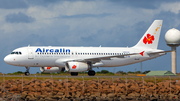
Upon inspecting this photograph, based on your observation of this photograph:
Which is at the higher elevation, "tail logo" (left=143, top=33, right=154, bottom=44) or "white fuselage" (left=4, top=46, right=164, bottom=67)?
"tail logo" (left=143, top=33, right=154, bottom=44)

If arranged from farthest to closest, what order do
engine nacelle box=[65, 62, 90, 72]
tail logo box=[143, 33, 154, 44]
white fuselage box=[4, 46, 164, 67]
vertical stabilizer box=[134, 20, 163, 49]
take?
tail logo box=[143, 33, 154, 44] → vertical stabilizer box=[134, 20, 163, 49] → white fuselage box=[4, 46, 164, 67] → engine nacelle box=[65, 62, 90, 72]

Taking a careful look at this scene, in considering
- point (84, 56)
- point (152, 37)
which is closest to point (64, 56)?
point (84, 56)

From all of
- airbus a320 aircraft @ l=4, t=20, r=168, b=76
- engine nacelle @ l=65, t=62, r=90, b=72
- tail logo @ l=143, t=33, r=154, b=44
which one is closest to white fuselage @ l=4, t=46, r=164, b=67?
airbus a320 aircraft @ l=4, t=20, r=168, b=76

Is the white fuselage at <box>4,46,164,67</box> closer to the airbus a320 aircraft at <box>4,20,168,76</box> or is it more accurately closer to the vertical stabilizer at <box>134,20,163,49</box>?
the airbus a320 aircraft at <box>4,20,168,76</box>

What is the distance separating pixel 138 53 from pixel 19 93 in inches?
1026

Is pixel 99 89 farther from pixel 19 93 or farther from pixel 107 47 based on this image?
pixel 107 47

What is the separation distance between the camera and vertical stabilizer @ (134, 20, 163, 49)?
55188 millimetres

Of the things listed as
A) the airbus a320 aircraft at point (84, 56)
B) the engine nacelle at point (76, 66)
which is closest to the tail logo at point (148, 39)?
the airbus a320 aircraft at point (84, 56)

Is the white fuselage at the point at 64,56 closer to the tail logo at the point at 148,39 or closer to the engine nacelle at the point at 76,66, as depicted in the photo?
the engine nacelle at the point at 76,66

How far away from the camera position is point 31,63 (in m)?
46.4

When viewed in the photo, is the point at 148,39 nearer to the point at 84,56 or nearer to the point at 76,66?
the point at 84,56

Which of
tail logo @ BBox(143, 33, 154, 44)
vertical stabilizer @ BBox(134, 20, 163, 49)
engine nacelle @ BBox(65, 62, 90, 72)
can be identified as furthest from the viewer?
tail logo @ BBox(143, 33, 154, 44)

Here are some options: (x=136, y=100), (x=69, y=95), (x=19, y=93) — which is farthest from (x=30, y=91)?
(x=136, y=100)

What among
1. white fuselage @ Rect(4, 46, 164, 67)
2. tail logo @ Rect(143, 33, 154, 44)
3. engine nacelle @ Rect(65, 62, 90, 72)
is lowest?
engine nacelle @ Rect(65, 62, 90, 72)
